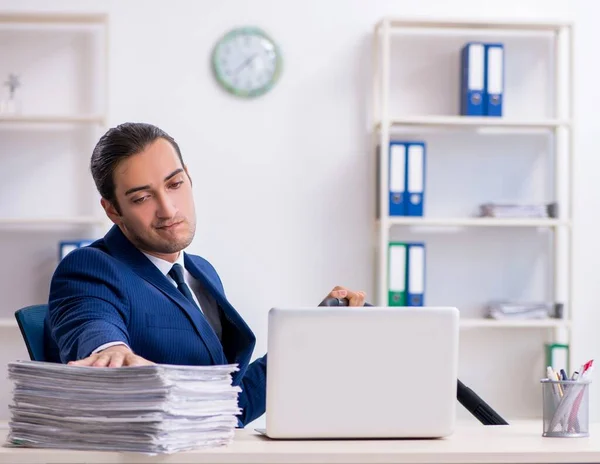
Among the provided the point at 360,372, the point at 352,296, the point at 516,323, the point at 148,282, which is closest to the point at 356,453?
the point at 360,372

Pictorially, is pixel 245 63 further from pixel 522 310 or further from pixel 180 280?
pixel 180 280

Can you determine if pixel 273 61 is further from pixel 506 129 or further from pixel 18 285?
pixel 18 285

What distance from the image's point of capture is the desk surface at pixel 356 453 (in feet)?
4.41

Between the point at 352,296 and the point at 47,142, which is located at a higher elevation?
the point at 47,142

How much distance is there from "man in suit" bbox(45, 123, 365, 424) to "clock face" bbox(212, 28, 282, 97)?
6.13ft

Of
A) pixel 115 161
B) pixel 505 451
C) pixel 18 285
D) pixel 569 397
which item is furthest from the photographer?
pixel 18 285

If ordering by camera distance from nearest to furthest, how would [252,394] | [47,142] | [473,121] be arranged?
[252,394], [473,121], [47,142]

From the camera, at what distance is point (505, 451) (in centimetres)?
139

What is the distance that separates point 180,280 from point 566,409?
0.87 metres

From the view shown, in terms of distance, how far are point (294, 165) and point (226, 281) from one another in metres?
0.58

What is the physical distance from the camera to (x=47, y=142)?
393 centimetres

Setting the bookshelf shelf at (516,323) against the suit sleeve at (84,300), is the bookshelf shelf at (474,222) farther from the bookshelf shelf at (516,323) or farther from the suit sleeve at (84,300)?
the suit sleeve at (84,300)

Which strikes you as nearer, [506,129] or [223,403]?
[223,403]

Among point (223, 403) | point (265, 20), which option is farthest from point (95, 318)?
point (265, 20)
